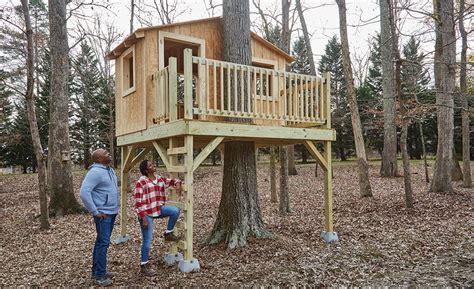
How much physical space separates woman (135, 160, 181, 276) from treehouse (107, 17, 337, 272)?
317 mm

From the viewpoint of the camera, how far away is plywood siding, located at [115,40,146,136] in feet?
22.8

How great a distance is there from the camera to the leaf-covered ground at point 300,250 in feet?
16.5

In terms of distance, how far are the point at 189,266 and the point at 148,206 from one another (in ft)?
3.61

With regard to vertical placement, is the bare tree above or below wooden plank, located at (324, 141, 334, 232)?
above

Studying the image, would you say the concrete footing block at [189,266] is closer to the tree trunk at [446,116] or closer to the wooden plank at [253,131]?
the wooden plank at [253,131]

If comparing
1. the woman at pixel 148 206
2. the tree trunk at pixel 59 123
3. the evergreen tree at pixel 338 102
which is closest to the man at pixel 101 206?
the woman at pixel 148 206

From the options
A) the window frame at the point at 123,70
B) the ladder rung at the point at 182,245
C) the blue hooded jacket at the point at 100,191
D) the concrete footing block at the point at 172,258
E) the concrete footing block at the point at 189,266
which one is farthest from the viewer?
the window frame at the point at 123,70

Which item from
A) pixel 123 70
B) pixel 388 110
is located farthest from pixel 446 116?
pixel 123 70

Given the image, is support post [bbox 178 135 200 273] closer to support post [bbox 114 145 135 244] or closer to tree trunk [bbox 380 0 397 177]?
support post [bbox 114 145 135 244]

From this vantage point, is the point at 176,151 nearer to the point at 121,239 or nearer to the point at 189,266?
the point at 189,266

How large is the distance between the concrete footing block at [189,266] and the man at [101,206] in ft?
3.35

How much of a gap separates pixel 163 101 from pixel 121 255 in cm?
295

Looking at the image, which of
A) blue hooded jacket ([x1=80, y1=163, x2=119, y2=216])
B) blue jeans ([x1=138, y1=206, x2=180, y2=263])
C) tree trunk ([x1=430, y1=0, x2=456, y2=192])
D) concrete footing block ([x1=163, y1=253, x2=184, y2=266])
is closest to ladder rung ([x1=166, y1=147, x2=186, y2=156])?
blue jeans ([x1=138, y1=206, x2=180, y2=263])

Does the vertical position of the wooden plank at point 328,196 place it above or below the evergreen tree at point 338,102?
below
